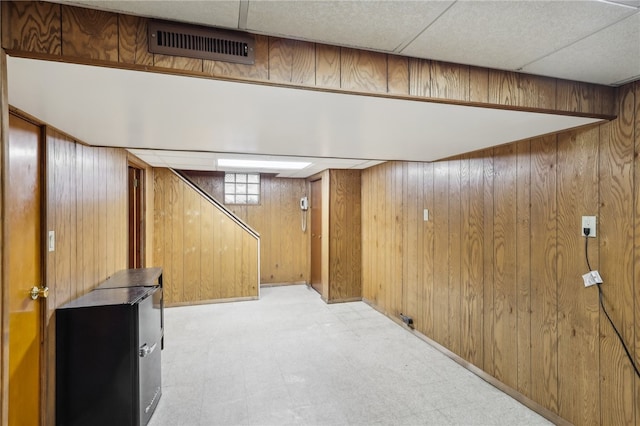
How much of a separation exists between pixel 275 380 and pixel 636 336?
8.03ft

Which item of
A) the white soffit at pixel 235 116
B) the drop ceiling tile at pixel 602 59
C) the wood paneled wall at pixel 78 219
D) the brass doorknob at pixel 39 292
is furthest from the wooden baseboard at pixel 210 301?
the drop ceiling tile at pixel 602 59

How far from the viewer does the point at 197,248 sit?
4965 millimetres

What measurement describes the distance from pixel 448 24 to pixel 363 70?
359 millimetres

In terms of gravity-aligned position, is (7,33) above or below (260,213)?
above

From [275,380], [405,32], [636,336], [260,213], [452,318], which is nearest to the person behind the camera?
[405,32]

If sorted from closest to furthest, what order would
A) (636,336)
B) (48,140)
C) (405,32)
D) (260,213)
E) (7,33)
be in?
(7,33) → (405,32) → (636,336) → (48,140) → (260,213)

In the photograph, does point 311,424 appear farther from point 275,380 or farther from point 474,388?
point 474,388

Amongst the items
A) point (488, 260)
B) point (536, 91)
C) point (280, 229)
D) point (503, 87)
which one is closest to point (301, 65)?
point (503, 87)

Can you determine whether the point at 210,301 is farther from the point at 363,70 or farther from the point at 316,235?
the point at 363,70

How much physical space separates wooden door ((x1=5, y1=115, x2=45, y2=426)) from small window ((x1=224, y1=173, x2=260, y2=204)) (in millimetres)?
4190

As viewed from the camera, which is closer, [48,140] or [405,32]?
[405,32]

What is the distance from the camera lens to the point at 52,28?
3.46 feet

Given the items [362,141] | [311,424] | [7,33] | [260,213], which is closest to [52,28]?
[7,33]

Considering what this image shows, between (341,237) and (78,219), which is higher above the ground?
(78,219)
